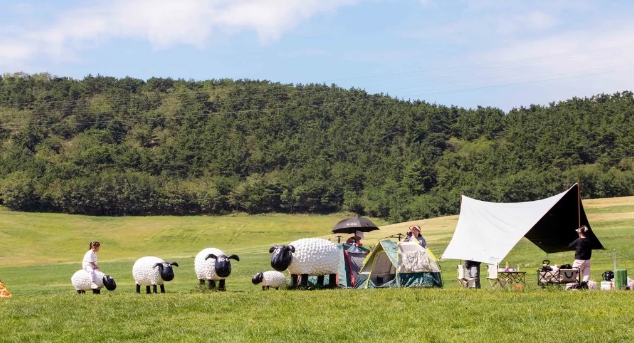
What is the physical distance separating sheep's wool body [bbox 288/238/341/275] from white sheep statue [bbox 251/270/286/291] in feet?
1.48

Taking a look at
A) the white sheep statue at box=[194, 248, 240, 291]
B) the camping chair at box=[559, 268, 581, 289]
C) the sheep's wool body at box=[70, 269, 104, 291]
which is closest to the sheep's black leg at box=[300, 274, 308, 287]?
the white sheep statue at box=[194, 248, 240, 291]

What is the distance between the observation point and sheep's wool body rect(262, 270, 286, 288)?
22609 mm

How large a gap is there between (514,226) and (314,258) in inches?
218

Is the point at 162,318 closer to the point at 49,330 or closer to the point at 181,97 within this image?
the point at 49,330

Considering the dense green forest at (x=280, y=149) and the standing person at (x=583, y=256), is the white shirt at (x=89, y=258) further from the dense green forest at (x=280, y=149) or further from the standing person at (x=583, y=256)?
the dense green forest at (x=280, y=149)

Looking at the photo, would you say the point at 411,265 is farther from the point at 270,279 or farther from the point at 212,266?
the point at 212,266

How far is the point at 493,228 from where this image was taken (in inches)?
945

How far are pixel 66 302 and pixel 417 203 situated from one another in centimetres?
8495

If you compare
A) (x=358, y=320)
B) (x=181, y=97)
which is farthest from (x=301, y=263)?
(x=181, y=97)

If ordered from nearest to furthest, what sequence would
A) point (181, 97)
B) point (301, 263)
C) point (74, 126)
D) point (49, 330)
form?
1. point (49, 330)
2. point (301, 263)
3. point (74, 126)
4. point (181, 97)

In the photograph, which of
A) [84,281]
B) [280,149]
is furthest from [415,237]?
[280,149]

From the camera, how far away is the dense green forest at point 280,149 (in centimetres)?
10588

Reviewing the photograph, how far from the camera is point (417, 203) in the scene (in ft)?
334

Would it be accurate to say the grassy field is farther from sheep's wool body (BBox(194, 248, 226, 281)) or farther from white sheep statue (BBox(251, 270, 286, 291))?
white sheep statue (BBox(251, 270, 286, 291))
